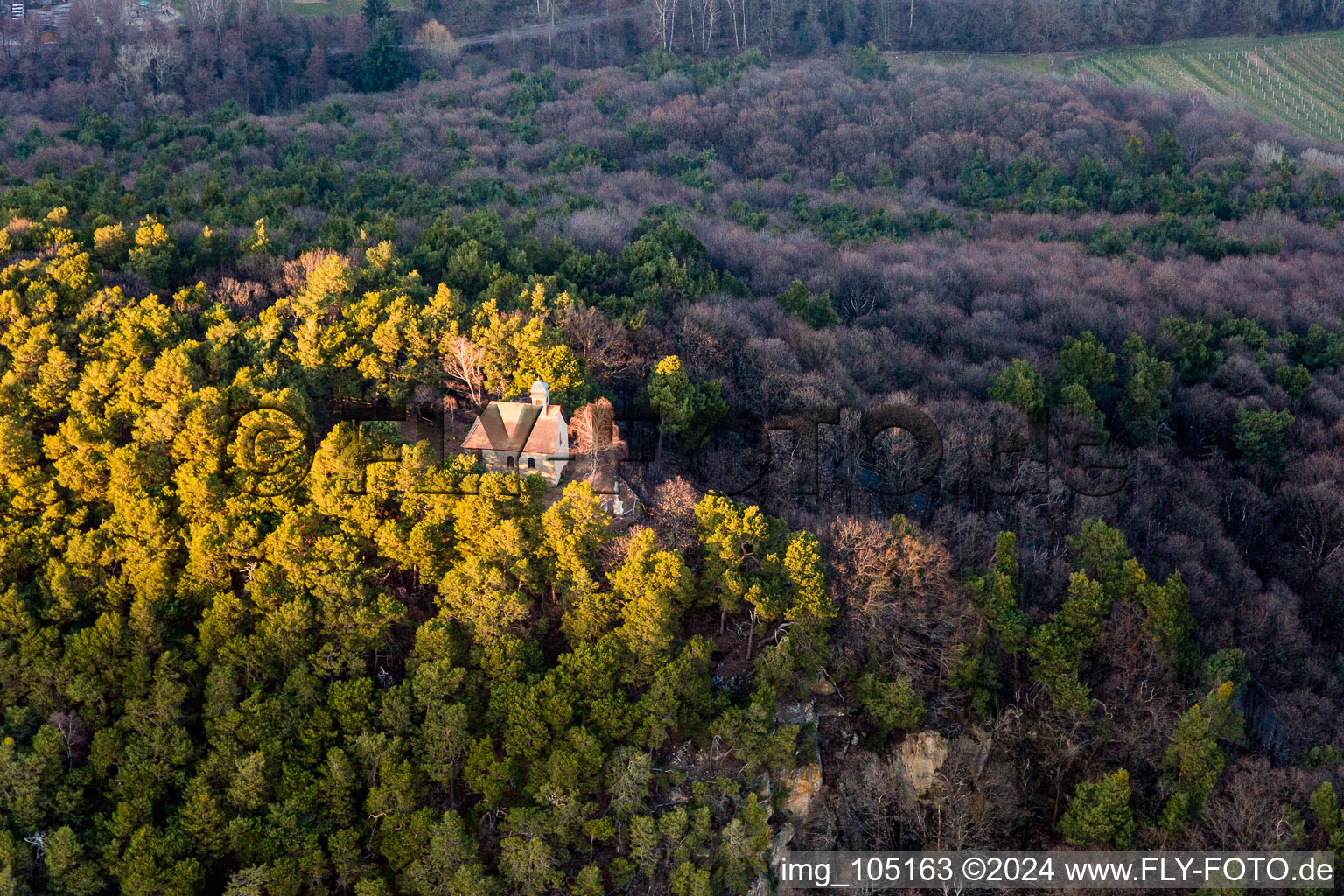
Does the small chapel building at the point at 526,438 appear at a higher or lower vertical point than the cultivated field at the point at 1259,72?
lower

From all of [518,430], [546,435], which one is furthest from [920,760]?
[518,430]

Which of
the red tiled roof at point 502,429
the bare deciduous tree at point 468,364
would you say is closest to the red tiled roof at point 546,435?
the red tiled roof at point 502,429

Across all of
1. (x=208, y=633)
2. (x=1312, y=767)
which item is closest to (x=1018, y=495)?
(x=1312, y=767)

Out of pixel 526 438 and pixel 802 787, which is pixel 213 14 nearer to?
pixel 526 438

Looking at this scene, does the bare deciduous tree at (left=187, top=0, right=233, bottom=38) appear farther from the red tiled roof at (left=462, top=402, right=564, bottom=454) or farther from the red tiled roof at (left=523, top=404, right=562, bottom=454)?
the red tiled roof at (left=523, top=404, right=562, bottom=454)

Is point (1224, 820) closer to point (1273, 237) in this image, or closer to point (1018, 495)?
point (1018, 495)

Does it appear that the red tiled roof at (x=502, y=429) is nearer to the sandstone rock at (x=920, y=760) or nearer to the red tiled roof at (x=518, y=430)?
the red tiled roof at (x=518, y=430)
